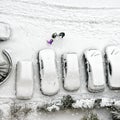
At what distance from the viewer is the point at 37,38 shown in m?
6.04

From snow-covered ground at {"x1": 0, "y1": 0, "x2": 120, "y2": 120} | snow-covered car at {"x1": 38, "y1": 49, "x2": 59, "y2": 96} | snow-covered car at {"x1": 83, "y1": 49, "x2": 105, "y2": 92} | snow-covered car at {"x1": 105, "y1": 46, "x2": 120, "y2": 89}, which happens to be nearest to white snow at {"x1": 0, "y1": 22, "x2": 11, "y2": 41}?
snow-covered ground at {"x1": 0, "y1": 0, "x2": 120, "y2": 120}

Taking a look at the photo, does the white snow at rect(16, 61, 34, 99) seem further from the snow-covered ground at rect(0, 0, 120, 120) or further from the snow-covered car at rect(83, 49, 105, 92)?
the snow-covered car at rect(83, 49, 105, 92)

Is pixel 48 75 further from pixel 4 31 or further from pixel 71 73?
pixel 4 31

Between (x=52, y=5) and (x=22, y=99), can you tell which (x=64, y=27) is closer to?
(x=52, y=5)

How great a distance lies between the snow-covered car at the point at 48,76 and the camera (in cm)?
573

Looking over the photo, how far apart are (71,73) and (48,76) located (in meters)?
0.33

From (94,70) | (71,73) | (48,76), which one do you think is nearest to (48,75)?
(48,76)

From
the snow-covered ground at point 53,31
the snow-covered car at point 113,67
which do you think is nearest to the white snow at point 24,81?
the snow-covered ground at point 53,31

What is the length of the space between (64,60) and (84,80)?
0.42m

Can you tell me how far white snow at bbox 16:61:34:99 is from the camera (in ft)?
18.6

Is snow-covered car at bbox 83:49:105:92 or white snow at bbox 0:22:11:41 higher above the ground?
white snow at bbox 0:22:11:41

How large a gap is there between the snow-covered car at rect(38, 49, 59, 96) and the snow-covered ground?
0.39ft

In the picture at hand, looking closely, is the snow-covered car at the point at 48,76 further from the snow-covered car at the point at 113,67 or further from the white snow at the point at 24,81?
the snow-covered car at the point at 113,67

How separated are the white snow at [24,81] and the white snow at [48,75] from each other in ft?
0.54
